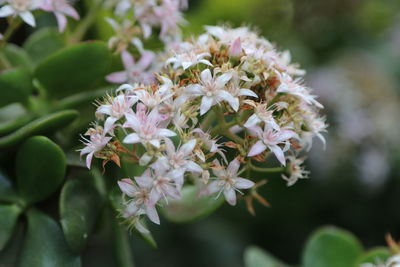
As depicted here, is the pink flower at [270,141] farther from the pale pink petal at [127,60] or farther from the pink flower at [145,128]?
the pale pink petal at [127,60]

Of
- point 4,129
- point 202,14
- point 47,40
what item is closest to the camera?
point 4,129

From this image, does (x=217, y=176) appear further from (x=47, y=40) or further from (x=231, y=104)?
(x=47, y=40)

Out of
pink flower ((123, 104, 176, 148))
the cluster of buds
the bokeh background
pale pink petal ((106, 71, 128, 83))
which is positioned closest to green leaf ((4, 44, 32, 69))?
pale pink petal ((106, 71, 128, 83))

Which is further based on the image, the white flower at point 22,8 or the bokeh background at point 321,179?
the bokeh background at point 321,179

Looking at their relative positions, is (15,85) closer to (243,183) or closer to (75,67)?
(75,67)

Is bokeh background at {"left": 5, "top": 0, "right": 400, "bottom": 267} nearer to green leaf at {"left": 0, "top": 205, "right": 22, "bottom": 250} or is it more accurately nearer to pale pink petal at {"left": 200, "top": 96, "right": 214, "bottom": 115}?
green leaf at {"left": 0, "top": 205, "right": 22, "bottom": 250}

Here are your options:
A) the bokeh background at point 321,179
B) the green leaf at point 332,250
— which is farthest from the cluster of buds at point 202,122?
the bokeh background at point 321,179

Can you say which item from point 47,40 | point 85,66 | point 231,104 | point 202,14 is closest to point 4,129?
point 85,66

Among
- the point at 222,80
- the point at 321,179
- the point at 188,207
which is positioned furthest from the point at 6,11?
the point at 321,179

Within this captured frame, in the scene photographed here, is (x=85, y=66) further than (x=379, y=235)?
No
